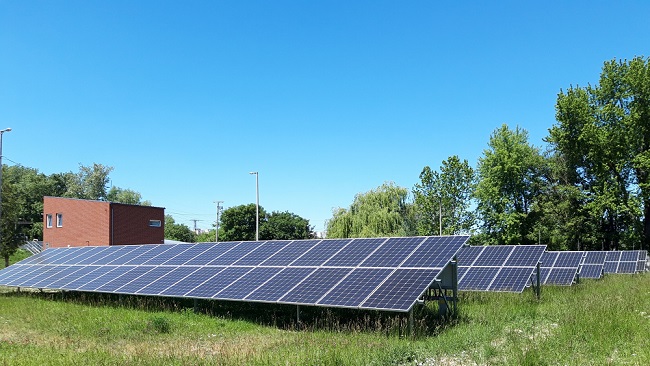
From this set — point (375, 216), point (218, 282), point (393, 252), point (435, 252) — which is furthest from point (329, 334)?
point (375, 216)

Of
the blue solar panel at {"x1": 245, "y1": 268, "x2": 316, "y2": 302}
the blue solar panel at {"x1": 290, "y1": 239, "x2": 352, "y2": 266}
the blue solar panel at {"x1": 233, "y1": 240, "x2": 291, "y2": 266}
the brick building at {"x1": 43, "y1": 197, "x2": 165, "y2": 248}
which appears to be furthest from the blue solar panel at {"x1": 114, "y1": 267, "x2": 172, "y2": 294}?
the brick building at {"x1": 43, "y1": 197, "x2": 165, "y2": 248}

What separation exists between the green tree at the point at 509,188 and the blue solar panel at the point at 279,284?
40.4 meters

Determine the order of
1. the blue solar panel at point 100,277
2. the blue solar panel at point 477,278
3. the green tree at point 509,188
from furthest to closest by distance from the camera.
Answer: the green tree at point 509,188
the blue solar panel at point 100,277
the blue solar panel at point 477,278

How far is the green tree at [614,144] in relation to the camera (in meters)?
44.2

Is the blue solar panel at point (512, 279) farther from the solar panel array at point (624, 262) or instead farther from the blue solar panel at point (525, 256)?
the solar panel array at point (624, 262)

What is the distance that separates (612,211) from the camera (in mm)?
45906

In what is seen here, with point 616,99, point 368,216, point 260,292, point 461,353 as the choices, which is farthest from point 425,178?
point 461,353

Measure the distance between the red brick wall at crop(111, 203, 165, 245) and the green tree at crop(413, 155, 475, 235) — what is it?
27.3 meters

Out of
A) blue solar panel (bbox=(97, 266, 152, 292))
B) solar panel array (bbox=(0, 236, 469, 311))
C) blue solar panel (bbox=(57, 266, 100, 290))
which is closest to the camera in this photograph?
solar panel array (bbox=(0, 236, 469, 311))

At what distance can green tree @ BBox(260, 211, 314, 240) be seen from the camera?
8788 cm

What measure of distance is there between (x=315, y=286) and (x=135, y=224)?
40.8 meters

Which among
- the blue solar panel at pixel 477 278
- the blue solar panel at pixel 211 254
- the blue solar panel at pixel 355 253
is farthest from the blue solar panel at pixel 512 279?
the blue solar panel at pixel 211 254

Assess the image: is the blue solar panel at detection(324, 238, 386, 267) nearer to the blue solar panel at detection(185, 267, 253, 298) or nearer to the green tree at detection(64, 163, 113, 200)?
the blue solar panel at detection(185, 267, 253, 298)

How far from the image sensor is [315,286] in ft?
47.3
